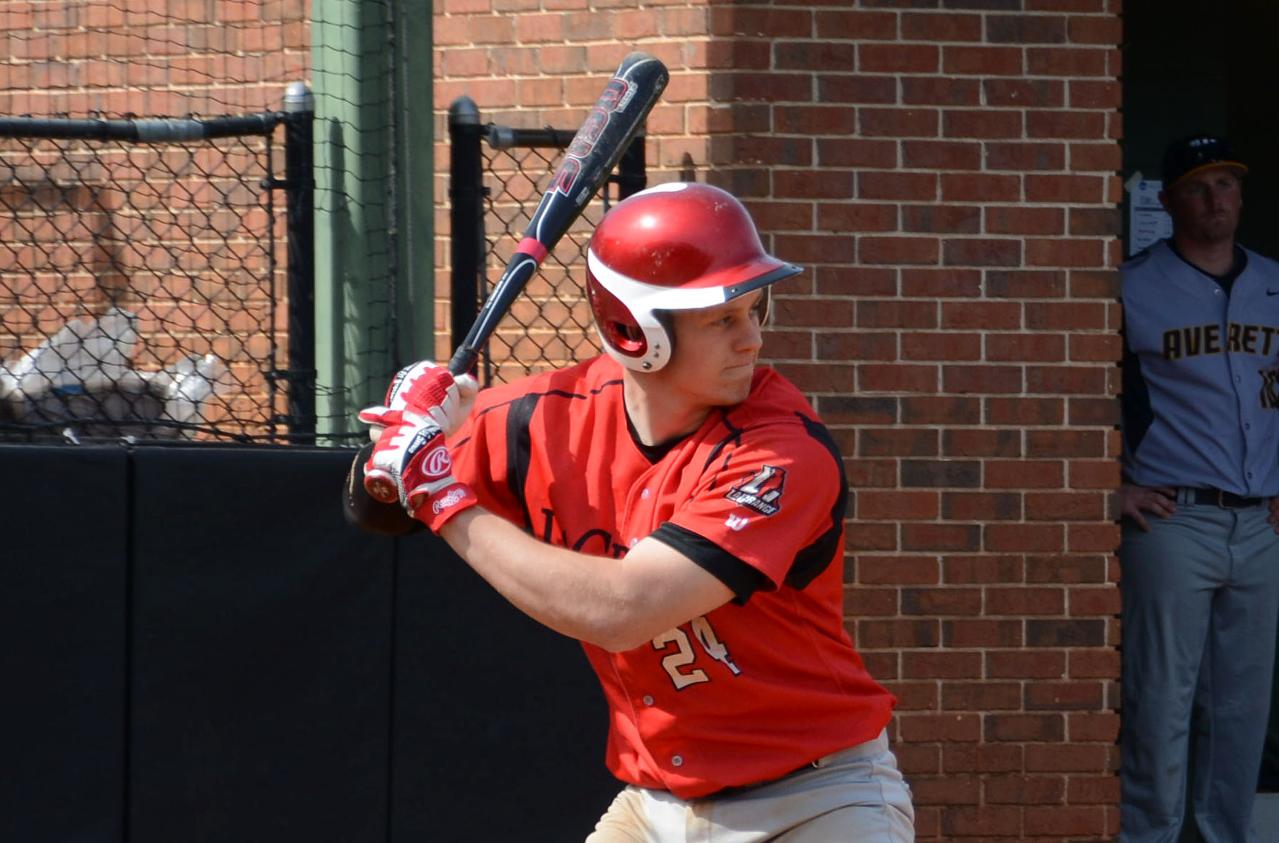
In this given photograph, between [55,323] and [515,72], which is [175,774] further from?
[515,72]

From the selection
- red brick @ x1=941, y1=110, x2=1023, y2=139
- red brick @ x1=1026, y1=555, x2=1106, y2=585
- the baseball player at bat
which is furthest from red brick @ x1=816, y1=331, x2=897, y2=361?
the baseball player at bat

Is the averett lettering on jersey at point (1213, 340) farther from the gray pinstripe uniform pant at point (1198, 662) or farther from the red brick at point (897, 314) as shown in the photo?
the red brick at point (897, 314)

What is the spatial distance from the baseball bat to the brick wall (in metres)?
1.04

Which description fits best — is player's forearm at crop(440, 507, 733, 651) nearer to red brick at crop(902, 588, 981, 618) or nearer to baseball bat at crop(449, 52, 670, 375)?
baseball bat at crop(449, 52, 670, 375)

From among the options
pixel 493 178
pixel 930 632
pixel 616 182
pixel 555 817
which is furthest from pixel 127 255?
pixel 930 632

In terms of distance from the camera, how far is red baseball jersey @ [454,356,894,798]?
2801 mm

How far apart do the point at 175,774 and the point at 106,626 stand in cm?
41

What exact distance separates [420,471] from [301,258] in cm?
174

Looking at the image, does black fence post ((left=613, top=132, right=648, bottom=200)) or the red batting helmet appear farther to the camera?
black fence post ((left=613, top=132, right=648, bottom=200))

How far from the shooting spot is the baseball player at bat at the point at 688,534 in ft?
9.08

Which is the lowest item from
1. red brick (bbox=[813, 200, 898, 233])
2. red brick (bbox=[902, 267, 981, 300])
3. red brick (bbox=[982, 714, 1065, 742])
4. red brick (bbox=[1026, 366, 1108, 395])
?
red brick (bbox=[982, 714, 1065, 742])

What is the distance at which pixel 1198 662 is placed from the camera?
5215 millimetres

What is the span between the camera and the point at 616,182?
463 cm

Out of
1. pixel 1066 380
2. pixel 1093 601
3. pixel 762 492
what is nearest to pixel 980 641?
pixel 1093 601
